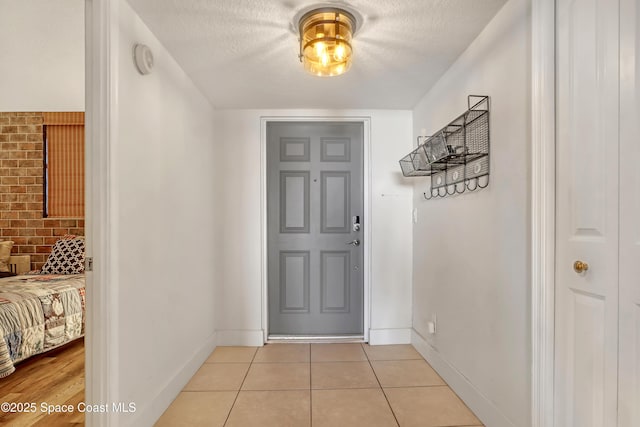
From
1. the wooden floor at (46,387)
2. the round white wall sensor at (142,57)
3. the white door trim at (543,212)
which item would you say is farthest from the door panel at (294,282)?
the white door trim at (543,212)

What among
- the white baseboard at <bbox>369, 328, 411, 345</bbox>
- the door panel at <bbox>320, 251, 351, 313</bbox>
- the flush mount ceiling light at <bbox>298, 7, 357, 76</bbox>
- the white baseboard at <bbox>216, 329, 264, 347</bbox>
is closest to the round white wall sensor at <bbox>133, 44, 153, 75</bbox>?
the flush mount ceiling light at <bbox>298, 7, 357, 76</bbox>

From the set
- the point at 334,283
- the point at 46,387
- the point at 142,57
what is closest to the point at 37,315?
the point at 46,387

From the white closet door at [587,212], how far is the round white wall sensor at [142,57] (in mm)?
1963

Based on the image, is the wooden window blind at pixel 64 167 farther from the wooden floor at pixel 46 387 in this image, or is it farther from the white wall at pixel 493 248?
the white wall at pixel 493 248

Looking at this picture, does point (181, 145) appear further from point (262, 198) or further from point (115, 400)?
point (115, 400)

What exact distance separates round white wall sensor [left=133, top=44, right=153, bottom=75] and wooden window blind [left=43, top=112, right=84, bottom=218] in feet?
10.0

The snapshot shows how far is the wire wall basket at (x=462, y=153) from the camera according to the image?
191 cm

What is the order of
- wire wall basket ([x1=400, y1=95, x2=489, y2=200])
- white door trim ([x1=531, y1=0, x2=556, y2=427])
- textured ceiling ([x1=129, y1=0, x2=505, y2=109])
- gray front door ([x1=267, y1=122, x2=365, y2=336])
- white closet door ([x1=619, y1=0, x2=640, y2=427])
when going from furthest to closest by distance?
gray front door ([x1=267, y1=122, x2=365, y2=336]), wire wall basket ([x1=400, y1=95, x2=489, y2=200]), textured ceiling ([x1=129, y1=0, x2=505, y2=109]), white door trim ([x1=531, y1=0, x2=556, y2=427]), white closet door ([x1=619, y1=0, x2=640, y2=427])

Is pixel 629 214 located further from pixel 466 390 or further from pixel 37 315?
pixel 37 315

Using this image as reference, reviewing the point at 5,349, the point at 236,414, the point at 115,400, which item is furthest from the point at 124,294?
the point at 5,349

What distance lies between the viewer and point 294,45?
2061 mm

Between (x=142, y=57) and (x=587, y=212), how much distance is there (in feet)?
7.11

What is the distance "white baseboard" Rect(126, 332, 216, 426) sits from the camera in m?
1.71

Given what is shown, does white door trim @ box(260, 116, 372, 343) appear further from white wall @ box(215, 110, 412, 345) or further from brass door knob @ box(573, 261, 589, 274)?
brass door knob @ box(573, 261, 589, 274)
